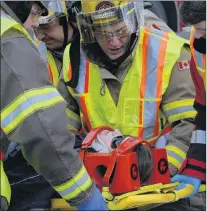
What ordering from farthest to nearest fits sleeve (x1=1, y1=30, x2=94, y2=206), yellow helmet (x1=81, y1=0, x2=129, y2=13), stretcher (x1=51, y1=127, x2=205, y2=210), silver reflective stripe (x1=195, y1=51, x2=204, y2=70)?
yellow helmet (x1=81, y1=0, x2=129, y2=13) → silver reflective stripe (x1=195, y1=51, x2=204, y2=70) → stretcher (x1=51, y1=127, x2=205, y2=210) → sleeve (x1=1, y1=30, x2=94, y2=206)

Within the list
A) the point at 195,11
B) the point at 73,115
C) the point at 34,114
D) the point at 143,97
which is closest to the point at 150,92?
the point at 143,97

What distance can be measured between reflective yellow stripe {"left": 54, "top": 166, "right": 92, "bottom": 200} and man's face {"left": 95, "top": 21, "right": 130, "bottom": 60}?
47.6 inches

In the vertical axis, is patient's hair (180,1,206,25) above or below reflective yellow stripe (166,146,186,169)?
above

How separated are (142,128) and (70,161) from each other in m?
1.15

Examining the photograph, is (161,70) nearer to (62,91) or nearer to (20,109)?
(62,91)

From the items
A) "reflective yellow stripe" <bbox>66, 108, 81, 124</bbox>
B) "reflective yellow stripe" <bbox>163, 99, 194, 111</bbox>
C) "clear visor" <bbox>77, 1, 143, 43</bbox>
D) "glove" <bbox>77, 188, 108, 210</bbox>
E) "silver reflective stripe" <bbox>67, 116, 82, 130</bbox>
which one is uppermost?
"clear visor" <bbox>77, 1, 143, 43</bbox>

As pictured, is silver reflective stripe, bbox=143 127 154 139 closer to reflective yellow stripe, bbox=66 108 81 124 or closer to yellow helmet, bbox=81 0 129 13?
reflective yellow stripe, bbox=66 108 81 124

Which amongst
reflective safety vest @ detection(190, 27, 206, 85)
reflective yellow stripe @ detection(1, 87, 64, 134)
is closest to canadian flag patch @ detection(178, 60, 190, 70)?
reflective safety vest @ detection(190, 27, 206, 85)

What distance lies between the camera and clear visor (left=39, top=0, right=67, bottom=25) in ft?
14.0

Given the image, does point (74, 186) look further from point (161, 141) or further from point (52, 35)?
point (52, 35)

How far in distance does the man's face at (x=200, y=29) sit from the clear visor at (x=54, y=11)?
1521 mm

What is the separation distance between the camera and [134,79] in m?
3.51

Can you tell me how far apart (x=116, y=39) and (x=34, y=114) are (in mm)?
1350

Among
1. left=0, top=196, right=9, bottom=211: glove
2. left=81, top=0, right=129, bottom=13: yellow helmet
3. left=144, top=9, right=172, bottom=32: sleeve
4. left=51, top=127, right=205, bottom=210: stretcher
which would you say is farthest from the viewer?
left=144, top=9, right=172, bottom=32: sleeve
